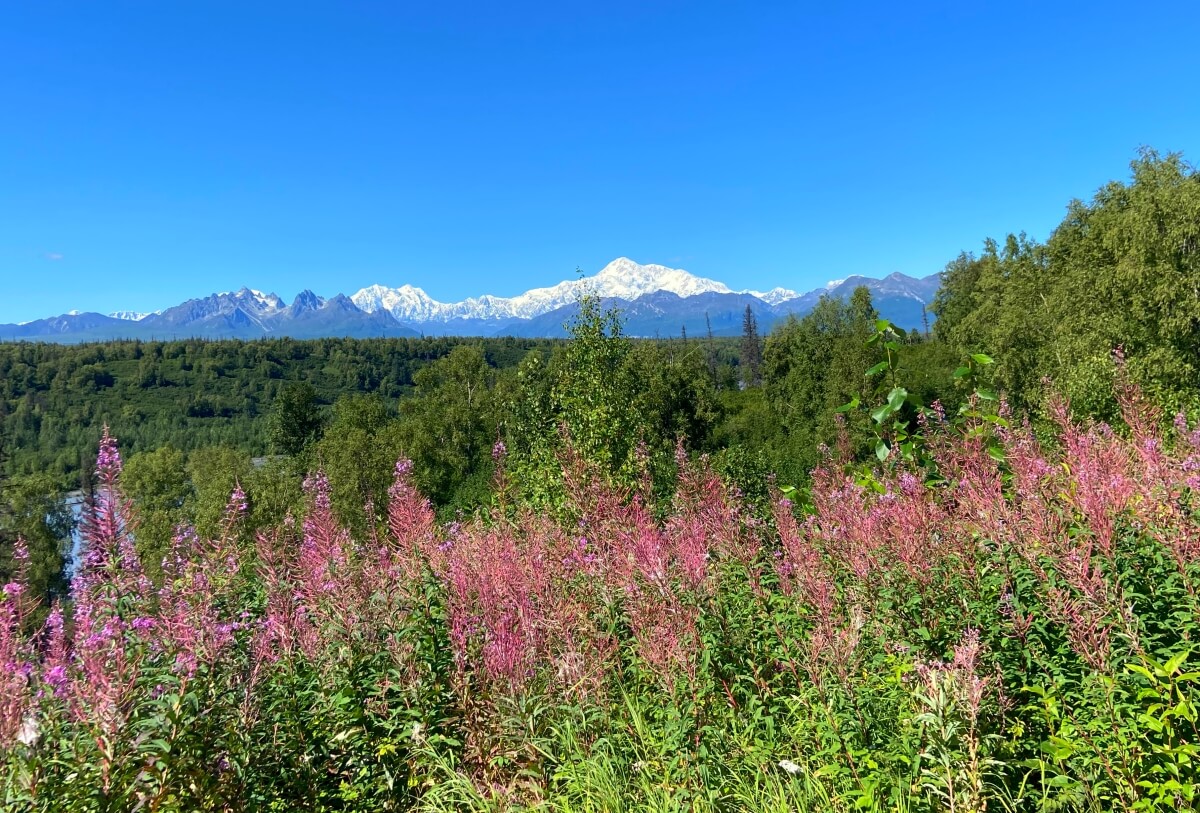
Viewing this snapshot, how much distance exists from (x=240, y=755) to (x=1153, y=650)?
14.4ft

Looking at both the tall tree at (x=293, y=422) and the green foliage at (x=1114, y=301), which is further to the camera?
the tall tree at (x=293, y=422)

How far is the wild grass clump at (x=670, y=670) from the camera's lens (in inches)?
97.8

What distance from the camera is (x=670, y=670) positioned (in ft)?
10.4

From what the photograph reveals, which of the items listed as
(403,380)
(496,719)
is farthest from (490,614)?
(403,380)

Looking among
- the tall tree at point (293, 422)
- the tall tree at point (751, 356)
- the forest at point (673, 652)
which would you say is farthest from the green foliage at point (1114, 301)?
the tall tree at point (751, 356)

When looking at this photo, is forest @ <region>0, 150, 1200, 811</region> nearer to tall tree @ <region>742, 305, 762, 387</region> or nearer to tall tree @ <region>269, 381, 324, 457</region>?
tall tree @ <region>269, 381, 324, 457</region>

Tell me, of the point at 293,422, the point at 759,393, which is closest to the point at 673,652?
the point at 293,422

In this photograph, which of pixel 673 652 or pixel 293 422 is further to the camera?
pixel 293 422

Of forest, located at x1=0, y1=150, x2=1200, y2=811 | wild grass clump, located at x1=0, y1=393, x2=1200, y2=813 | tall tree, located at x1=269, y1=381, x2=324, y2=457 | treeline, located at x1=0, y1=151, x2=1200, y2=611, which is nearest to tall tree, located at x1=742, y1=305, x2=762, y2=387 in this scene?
treeline, located at x1=0, y1=151, x2=1200, y2=611

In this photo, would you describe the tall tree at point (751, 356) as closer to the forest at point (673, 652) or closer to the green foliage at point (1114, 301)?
the green foliage at point (1114, 301)

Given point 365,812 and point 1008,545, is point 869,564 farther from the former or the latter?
→ point 365,812

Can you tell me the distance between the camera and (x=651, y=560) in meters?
3.80

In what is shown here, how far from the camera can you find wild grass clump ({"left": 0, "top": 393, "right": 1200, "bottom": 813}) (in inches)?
97.8

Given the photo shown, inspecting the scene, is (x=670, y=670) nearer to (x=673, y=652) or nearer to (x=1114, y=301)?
(x=673, y=652)
